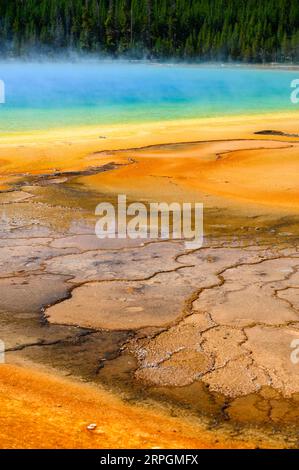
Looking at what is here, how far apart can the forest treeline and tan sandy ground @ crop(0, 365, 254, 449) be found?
257 ft

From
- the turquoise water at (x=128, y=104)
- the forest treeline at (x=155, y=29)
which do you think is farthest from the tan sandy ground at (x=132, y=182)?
the forest treeline at (x=155, y=29)

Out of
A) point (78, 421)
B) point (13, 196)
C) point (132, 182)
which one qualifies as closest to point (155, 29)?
point (132, 182)

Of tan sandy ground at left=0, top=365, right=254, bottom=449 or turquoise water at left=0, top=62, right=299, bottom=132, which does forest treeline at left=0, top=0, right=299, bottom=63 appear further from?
tan sandy ground at left=0, top=365, right=254, bottom=449

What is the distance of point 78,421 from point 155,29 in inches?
3413

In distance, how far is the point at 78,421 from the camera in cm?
303

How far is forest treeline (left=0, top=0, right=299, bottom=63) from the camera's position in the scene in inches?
3142

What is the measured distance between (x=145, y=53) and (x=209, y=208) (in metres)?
78.1

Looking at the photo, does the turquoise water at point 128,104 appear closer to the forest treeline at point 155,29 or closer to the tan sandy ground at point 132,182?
the tan sandy ground at point 132,182

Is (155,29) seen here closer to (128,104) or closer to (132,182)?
(128,104)

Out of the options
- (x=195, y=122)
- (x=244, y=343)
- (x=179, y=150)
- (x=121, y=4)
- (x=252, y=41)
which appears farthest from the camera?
(x=121, y=4)

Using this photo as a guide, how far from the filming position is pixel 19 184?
8.95 metres

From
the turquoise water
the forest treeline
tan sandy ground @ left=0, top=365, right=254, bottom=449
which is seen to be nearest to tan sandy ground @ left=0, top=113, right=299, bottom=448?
tan sandy ground @ left=0, top=365, right=254, bottom=449
